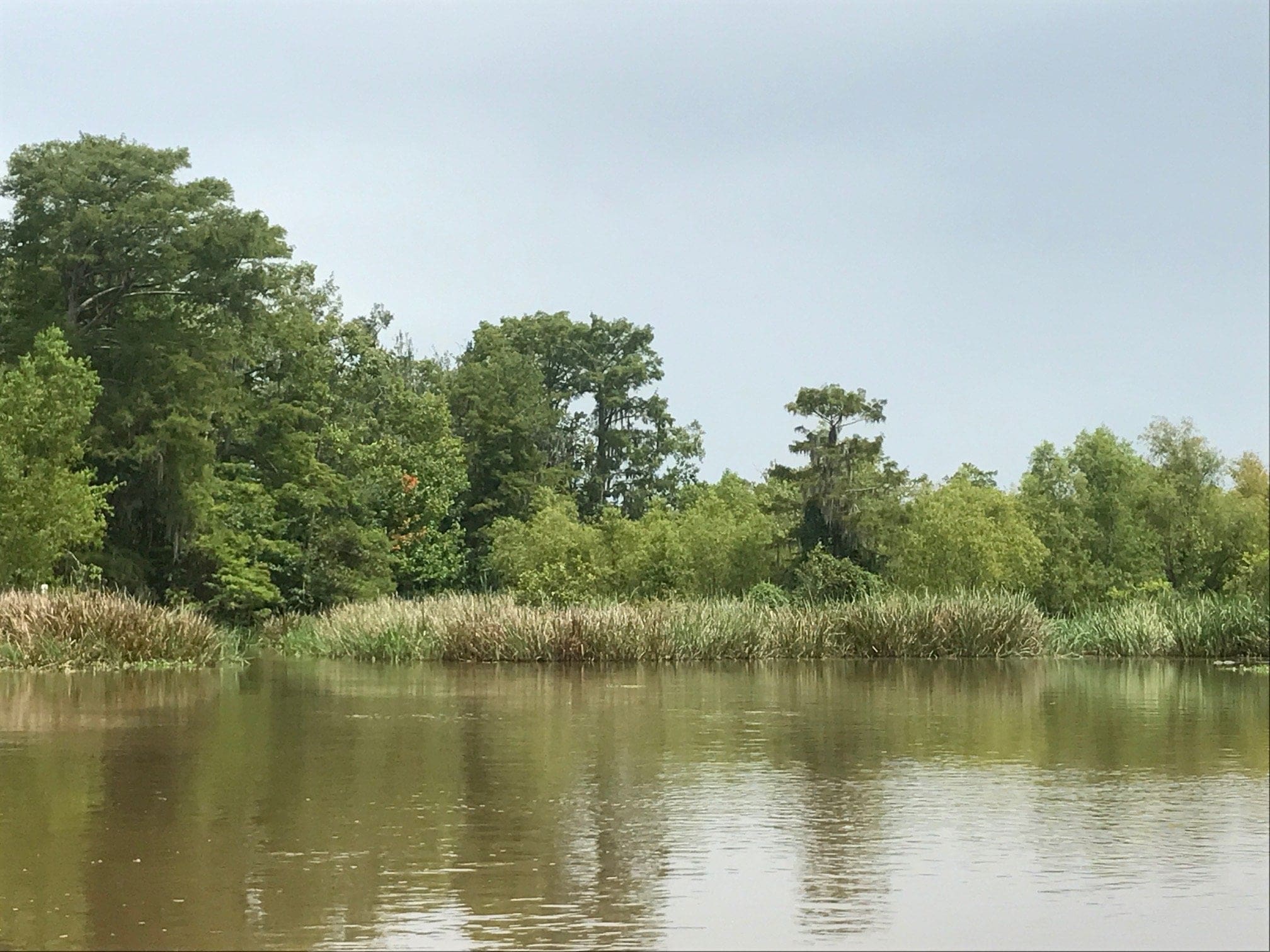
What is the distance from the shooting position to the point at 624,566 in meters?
49.5

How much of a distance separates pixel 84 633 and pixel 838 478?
78.0ft

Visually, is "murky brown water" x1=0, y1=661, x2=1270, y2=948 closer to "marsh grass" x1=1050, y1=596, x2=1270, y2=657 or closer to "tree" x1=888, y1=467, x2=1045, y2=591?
"marsh grass" x1=1050, y1=596, x2=1270, y2=657

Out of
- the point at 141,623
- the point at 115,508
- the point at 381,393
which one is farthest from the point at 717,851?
the point at 381,393

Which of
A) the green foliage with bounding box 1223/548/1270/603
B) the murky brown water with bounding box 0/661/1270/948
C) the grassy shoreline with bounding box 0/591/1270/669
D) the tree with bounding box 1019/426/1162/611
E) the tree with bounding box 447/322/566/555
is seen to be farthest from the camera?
the tree with bounding box 447/322/566/555

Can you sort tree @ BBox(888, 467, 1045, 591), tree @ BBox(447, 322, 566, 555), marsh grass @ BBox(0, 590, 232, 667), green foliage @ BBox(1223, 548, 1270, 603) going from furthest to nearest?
tree @ BBox(447, 322, 566, 555), tree @ BBox(888, 467, 1045, 591), green foliage @ BBox(1223, 548, 1270, 603), marsh grass @ BBox(0, 590, 232, 667)

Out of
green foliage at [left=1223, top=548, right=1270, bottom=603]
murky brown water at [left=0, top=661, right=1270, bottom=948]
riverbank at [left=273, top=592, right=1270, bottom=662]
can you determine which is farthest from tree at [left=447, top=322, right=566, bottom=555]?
murky brown water at [left=0, top=661, right=1270, bottom=948]

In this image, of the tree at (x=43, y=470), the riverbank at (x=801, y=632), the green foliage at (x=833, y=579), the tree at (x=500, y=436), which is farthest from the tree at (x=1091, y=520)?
the tree at (x=43, y=470)

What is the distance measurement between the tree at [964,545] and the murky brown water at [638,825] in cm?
2158

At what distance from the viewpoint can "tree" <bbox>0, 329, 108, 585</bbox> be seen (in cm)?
3631

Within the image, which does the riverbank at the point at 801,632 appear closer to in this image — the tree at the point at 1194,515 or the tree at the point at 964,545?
the tree at the point at 964,545

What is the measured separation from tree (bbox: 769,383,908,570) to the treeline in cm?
6

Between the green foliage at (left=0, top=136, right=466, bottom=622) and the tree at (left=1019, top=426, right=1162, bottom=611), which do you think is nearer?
the green foliage at (left=0, top=136, right=466, bottom=622)

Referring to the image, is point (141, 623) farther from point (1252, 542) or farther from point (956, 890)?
point (1252, 542)

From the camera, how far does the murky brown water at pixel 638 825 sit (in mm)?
8133
